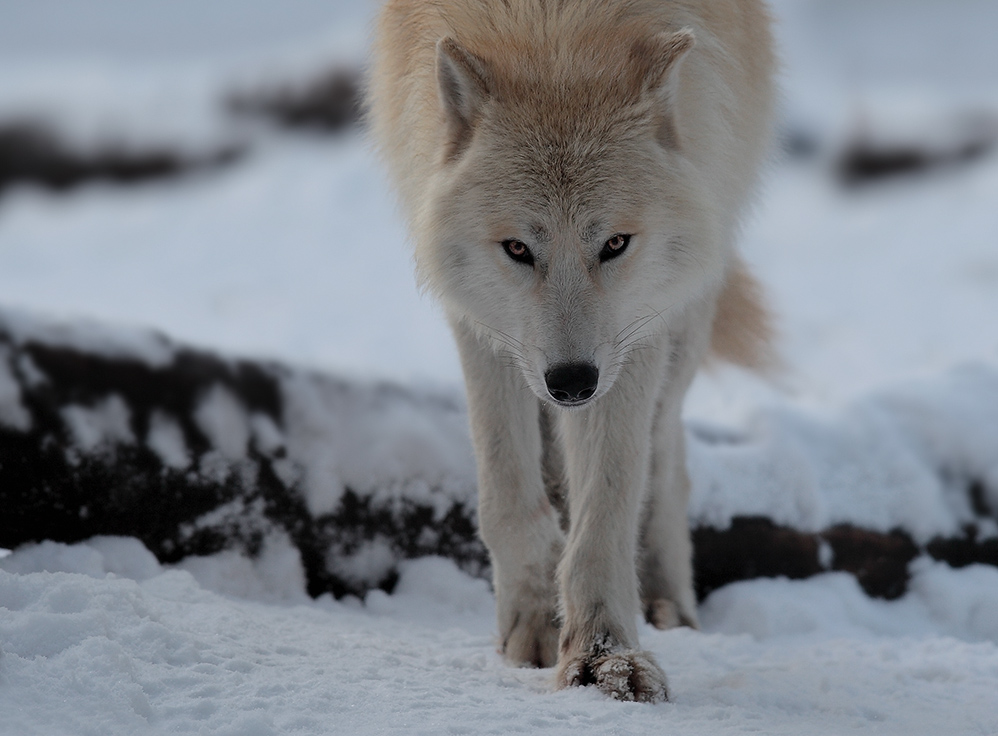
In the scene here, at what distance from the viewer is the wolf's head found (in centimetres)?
237

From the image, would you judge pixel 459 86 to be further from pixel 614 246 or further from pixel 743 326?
pixel 743 326

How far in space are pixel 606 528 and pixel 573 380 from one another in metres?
0.50

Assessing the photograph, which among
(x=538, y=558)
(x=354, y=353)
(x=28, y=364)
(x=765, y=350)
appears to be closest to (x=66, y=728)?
(x=538, y=558)

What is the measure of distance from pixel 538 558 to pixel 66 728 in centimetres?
142

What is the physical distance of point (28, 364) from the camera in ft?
10.1

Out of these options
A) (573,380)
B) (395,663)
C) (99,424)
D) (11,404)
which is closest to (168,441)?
(99,424)

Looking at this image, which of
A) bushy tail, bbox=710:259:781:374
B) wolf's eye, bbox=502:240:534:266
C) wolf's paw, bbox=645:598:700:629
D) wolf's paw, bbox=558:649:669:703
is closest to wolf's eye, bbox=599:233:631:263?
wolf's eye, bbox=502:240:534:266

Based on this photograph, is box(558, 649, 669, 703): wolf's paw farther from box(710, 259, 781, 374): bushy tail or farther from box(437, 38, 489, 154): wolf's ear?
box(710, 259, 781, 374): bushy tail

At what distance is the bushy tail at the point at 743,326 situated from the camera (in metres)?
4.09

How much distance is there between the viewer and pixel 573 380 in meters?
2.27

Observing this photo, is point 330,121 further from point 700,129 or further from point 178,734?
point 178,734

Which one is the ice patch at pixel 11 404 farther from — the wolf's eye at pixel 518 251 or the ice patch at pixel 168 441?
the wolf's eye at pixel 518 251

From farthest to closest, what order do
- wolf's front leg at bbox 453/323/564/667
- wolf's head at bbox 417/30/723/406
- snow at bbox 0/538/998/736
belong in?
wolf's front leg at bbox 453/323/564/667 < wolf's head at bbox 417/30/723/406 < snow at bbox 0/538/998/736

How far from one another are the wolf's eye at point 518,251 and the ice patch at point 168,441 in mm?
1322
